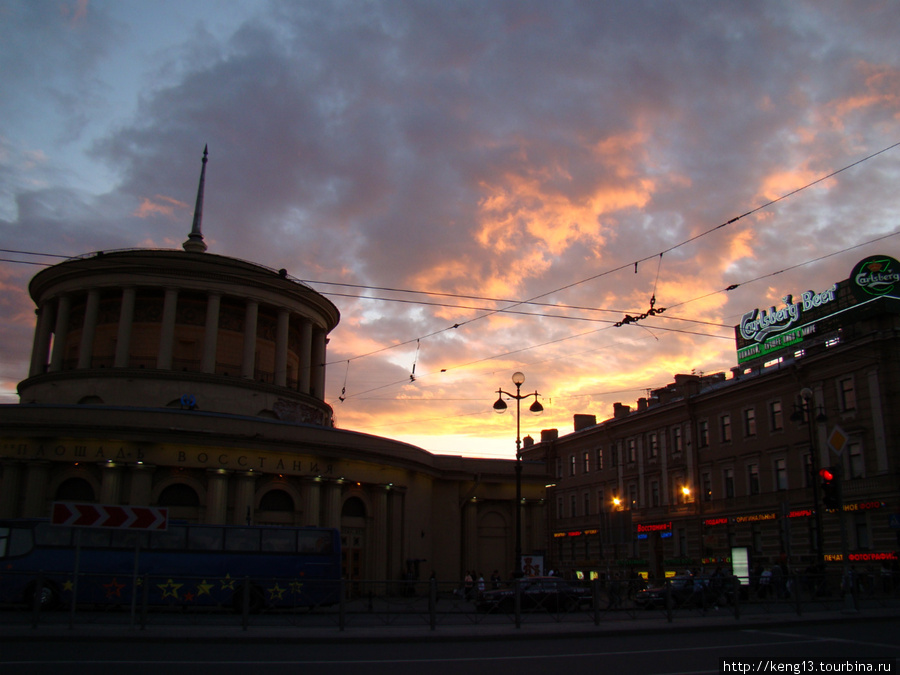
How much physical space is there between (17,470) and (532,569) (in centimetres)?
2294

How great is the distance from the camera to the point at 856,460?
42.7 metres

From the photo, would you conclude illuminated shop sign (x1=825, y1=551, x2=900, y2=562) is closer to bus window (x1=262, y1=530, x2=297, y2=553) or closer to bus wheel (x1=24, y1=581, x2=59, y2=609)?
bus window (x1=262, y1=530, x2=297, y2=553)

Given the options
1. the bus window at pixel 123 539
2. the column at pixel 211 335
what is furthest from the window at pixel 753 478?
the bus window at pixel 123 539

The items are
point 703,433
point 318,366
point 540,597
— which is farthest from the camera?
point 703,433

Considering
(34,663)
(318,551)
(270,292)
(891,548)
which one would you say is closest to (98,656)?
(34,663)

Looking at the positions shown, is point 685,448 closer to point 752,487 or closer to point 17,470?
point 752,487

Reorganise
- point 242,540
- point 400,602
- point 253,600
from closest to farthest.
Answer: point 400,602, point 253,600, point 242,540

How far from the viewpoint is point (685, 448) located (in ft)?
188

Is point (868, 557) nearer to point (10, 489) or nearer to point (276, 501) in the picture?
point (276, 501)

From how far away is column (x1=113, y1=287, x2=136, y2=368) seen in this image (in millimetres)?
41312

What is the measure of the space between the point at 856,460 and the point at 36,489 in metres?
41.5

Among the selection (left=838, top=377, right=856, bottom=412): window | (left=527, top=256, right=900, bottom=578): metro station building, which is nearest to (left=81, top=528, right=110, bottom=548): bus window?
(left=527, top=256, right=900, bottom=578): metro station building

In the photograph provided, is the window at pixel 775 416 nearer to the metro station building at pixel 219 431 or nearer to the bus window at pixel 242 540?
the metro station building at pixel 219 431

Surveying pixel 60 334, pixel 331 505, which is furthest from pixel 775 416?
pixel 60 334
